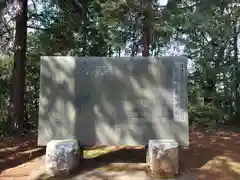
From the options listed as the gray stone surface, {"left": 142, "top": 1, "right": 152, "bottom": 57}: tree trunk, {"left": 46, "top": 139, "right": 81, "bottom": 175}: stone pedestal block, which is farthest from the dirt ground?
{"left": 142, "top": 1, "right": 152, "bottom": 57}: tree trunk

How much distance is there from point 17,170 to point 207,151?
10.1ft

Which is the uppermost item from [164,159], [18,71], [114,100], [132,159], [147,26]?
[147,26]

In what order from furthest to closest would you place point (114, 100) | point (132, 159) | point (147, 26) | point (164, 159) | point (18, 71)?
point (18, 71) < point (147, 26) < point (132, 159) < point (114, 100) < point (164, 159)

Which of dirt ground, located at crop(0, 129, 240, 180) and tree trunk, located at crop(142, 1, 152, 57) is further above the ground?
tree trunk, located at crop(142, 1, 152, 57)

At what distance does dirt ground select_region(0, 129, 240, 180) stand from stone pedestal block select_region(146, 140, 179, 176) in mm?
306

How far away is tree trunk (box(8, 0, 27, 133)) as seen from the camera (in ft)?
20.7

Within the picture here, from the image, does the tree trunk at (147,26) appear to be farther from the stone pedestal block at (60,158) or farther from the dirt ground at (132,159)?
the stone pedestal block at (60,158)

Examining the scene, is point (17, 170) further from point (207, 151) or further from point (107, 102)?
point (207, 151)

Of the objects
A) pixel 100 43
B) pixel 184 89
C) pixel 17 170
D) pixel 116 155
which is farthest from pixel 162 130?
pixel 100 43

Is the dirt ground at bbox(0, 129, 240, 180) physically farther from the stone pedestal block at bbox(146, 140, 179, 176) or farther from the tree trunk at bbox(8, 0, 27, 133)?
the tree trunk at bbox(8, 0, 27, 133)

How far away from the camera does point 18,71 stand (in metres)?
6.36

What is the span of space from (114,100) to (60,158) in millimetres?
1124

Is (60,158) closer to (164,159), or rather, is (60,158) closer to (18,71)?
(164,159)

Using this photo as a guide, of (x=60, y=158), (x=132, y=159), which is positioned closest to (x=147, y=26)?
(x=132, y=159)
